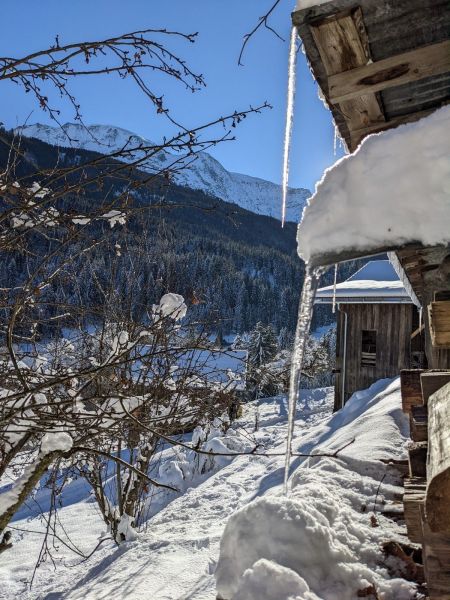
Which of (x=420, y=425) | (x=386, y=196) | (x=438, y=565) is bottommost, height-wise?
(x=438, y=565)

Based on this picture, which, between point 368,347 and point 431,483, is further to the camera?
point 368,347

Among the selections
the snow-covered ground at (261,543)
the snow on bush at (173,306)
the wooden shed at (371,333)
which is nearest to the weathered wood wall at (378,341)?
the wooden shed at (371,333)

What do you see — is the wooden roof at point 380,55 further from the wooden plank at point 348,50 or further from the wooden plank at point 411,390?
the wooden plank at point 411,390

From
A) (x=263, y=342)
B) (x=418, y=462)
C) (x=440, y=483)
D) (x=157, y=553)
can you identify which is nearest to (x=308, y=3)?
(x=440, y=483)

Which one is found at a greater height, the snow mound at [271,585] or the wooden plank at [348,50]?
the wooden plank at [348,50]

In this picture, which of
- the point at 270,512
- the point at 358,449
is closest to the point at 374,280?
the point at 358,449

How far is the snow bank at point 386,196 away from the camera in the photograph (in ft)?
5.03

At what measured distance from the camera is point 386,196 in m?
1.60

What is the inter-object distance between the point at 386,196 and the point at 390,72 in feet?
2.08

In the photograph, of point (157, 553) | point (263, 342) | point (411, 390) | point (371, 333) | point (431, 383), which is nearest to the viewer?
point (431, 383)

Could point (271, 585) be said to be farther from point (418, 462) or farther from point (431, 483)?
point (431, 483)

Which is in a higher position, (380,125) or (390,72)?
(390,72)

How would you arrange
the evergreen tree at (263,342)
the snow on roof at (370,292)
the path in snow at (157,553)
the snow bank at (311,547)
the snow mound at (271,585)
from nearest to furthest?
the snow mound at (271,585) < the snow bank at (311,547) < the path in snow at (157,553) < the snow on roof at (370,292) < the evergreen tree at (263,342)

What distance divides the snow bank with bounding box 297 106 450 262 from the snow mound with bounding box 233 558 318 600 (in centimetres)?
183
